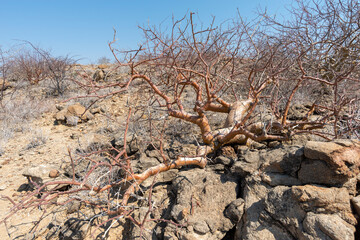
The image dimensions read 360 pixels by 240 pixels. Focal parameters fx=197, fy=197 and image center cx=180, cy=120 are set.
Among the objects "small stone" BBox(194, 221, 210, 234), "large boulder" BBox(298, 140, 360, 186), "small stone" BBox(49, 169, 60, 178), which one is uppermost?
"large boulder" BBox(298, 140, 360, 186)

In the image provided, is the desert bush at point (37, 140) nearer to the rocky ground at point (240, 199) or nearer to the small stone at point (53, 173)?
the rocky ground at point (240, 199)

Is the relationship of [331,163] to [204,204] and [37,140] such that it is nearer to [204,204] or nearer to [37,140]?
[204,204]

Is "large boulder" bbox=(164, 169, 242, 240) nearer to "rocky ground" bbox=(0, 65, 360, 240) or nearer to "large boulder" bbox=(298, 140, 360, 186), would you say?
"rocky ground" bbox=(0, 65, 360, 240)

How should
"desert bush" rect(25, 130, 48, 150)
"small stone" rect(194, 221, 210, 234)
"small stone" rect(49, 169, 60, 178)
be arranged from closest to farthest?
1. "small stone" rect(194, 221, 210, 234)
2. "small stone" rect(49, 169, 60, 178)
3. "desert bush" rect(25, 130, 48, 150)

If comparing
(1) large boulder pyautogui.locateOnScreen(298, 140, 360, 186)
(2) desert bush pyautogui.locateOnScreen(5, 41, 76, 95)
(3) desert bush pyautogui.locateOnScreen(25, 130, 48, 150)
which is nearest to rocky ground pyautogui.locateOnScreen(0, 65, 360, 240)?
(1) large boulder pyautogui.locateOnScreen(298, 140, 360, 186)

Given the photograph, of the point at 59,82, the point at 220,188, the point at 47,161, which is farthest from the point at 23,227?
the point at 59,82

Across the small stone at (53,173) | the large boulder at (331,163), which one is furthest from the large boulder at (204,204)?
the small stone at (53,173)

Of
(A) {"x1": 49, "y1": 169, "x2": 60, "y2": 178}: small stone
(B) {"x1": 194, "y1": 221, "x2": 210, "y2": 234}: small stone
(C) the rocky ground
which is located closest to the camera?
(C) the rocky ground

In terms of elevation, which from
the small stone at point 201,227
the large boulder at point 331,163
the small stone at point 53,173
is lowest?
the small stone at point 53,173

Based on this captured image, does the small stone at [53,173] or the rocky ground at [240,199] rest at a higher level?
the rocky ground at [240,199]

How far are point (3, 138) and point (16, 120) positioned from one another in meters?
1.14

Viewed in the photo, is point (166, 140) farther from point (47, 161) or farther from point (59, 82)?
point (59, 82)

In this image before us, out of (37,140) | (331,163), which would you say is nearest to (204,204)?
(331,163)

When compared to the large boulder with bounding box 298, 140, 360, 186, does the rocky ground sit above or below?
below
